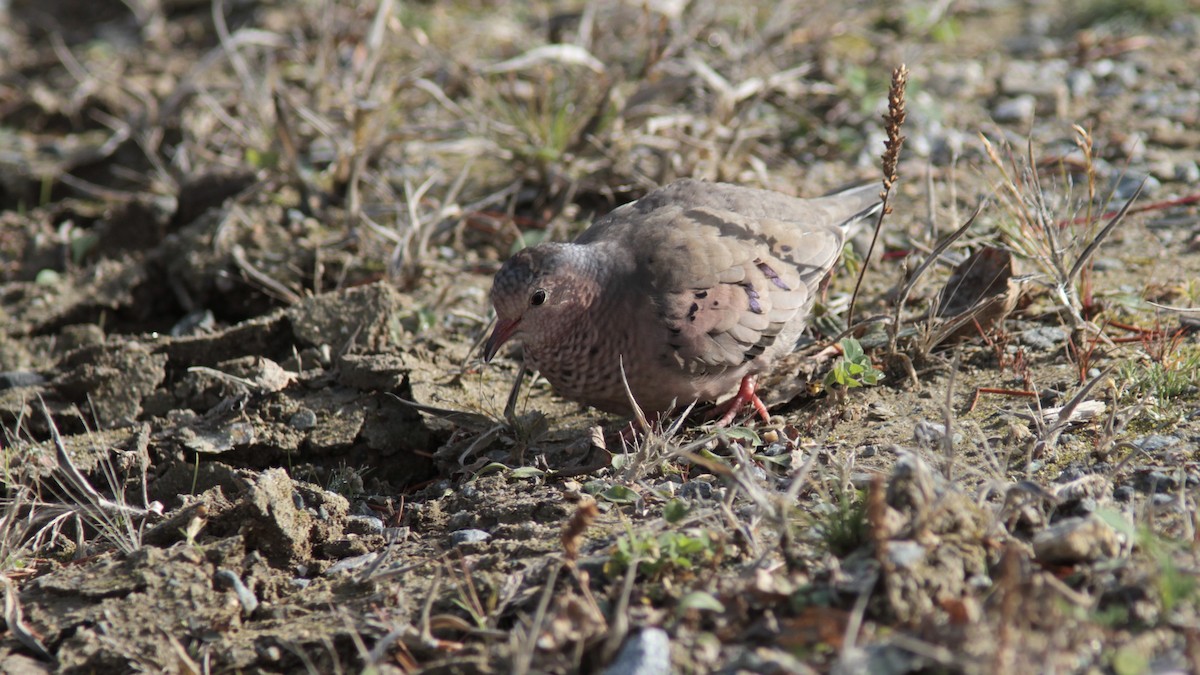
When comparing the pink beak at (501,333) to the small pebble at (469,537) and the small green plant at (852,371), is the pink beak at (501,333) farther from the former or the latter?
the small green plant at (852,371)

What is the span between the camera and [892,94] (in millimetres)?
3291

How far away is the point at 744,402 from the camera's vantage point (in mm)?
4016

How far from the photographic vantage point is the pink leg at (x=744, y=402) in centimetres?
394

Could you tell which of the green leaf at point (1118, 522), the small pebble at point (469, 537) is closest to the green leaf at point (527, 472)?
the small pebble at point (469, 537)

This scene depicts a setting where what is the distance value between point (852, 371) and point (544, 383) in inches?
51.9

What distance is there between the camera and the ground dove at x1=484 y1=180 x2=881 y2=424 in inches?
149

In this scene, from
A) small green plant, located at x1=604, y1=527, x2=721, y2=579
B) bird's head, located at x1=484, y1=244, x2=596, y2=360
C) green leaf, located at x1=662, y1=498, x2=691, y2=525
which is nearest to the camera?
small green plant, located at x1=604, y1=527, x2=721, y2=579

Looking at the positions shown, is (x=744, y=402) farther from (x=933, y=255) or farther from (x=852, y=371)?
(x=933, y=255)

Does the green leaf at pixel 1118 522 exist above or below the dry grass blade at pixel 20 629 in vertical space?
above

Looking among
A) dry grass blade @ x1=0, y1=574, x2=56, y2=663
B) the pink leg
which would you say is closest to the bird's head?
the pink leg

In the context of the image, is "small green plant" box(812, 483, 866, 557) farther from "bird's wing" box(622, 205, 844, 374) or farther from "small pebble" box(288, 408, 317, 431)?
"small pebble" box(288, 408, 317, 431)

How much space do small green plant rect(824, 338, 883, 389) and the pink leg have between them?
264mm

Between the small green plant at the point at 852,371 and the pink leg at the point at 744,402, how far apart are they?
0.26 meters

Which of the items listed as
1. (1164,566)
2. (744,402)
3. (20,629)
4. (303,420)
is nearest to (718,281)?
(744,402)
